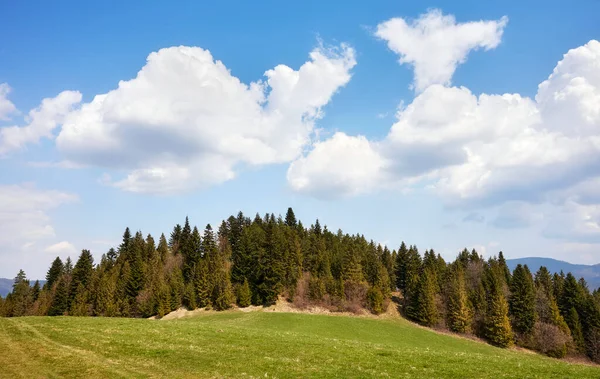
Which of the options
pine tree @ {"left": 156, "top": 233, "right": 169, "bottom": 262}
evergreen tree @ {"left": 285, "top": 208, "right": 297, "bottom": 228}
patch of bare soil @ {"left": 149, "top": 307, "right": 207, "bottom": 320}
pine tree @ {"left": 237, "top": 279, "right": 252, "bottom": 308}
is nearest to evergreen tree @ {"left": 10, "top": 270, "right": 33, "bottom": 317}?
pine tree @ {"left": 156, "top": 233, "right": 169, "bottom": 262}

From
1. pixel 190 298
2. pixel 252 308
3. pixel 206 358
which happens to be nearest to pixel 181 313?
pixel 190 298

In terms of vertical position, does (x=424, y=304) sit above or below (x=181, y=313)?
above

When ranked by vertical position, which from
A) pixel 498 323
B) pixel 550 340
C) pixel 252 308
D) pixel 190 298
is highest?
pixel 190 298

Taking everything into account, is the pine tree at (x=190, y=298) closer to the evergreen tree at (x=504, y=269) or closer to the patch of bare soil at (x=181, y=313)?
the patch of bare soil at (x=181, y=313)

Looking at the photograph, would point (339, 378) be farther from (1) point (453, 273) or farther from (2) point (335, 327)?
(1) point (453, 273)

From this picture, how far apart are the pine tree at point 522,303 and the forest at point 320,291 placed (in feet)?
0.87

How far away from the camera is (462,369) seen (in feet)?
69.0

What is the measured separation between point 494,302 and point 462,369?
3250 inches

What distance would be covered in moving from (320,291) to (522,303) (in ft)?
183

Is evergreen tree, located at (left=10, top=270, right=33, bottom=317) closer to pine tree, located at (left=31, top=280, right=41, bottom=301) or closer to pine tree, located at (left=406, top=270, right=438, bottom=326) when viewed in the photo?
pine tree, located at (left=31, top=280, right=41, bottom=301)

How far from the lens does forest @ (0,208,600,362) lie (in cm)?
9038

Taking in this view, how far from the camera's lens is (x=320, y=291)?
315 feet

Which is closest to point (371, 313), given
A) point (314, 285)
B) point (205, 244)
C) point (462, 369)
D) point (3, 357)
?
point (314, 285)

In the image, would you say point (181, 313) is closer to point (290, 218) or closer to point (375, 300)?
point (375, 300)
